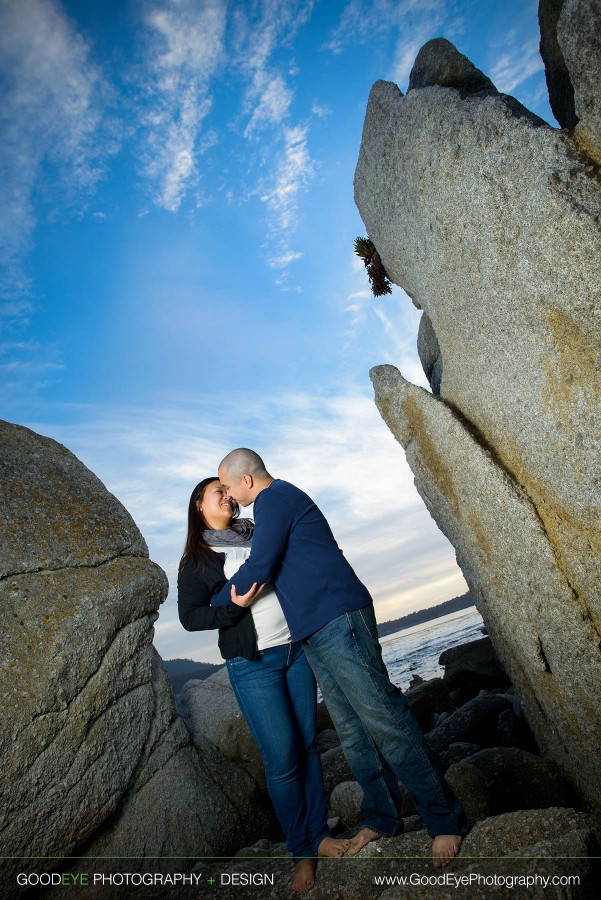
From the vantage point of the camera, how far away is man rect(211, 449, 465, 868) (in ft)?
11.5

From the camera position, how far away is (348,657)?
3.65m

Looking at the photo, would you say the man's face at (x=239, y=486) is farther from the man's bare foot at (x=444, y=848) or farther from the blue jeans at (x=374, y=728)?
the man's bare foot at (x=444, y=848)

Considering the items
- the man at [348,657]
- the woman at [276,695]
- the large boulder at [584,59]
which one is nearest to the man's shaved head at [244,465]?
the man at [348,657]

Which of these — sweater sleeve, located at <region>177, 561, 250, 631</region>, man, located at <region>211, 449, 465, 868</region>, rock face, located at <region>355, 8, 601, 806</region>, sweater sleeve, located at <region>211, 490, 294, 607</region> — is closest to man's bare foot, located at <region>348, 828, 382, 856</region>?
man, located at <region>211, 449, 465, 868</region>

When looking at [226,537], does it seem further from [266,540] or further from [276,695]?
[276,695]

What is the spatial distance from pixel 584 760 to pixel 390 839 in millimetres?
2028

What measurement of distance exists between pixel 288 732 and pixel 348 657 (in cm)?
84

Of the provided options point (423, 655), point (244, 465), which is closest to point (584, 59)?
point (244, 465)

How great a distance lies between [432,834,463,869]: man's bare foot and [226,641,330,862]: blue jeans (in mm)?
908

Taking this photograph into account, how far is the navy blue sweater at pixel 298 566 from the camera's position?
3.80 metres

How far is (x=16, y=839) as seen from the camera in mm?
4160

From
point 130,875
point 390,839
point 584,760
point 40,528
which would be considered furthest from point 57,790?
point 584,760

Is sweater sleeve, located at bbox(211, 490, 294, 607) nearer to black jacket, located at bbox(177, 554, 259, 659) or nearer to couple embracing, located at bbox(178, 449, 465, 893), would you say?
couple embracing, located at bbox(178, 449, 465, 893)

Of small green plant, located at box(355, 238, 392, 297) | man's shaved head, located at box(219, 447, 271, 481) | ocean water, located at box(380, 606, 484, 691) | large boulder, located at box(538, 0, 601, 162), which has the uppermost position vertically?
small green plant, located at box(355, 238, 392, 297)
